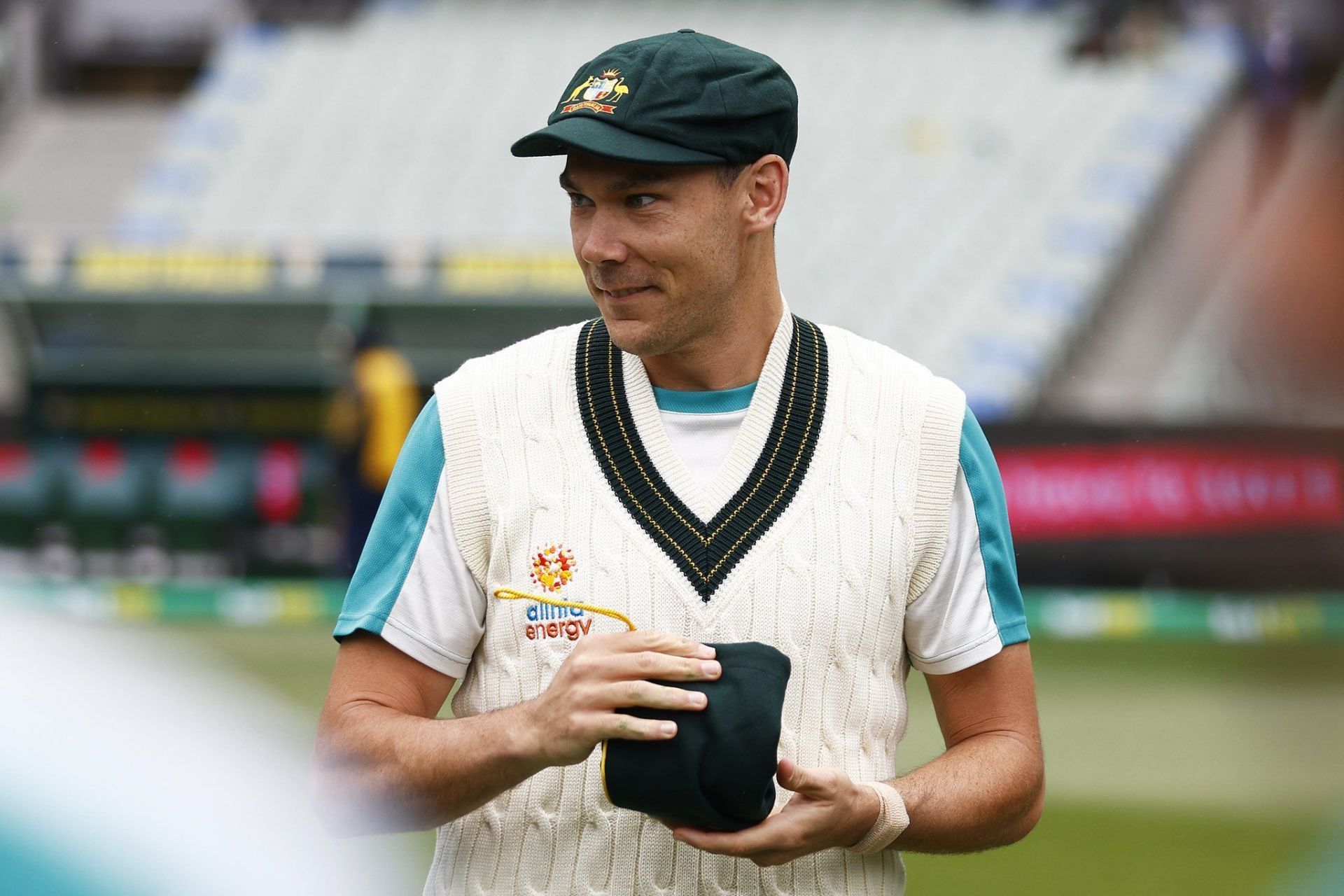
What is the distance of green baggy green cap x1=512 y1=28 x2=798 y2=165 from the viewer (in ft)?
5.51

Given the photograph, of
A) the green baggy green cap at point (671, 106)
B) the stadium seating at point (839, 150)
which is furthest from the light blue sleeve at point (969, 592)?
the stadium seating at point (839, 150)

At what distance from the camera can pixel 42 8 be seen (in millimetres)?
15500

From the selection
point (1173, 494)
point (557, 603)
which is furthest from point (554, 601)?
point (1173, 494)

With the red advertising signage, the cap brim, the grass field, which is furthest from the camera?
the red advertising signage

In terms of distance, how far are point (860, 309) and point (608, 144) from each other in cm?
1056

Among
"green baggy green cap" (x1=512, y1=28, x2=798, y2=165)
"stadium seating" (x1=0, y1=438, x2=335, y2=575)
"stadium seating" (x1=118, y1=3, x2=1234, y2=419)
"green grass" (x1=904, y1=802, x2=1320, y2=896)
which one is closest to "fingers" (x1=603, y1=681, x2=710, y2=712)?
"green baggy green cap" (x1=512, y1=28, x2=798, y2=165)

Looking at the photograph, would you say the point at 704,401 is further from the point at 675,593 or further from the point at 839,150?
the point at 839,150

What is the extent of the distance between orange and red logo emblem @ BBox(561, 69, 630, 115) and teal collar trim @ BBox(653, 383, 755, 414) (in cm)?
33

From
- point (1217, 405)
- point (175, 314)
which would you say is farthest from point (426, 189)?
point (1217, 405)

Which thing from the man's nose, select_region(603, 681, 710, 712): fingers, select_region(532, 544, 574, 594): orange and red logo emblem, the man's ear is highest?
the man's ear

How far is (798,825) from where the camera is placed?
1618 mm

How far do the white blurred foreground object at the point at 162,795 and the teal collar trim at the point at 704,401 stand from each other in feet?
6.13

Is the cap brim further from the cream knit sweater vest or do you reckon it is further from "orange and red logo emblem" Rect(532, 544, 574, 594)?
"orange and red logo emblem" Rect(532, 544, 574, 594)

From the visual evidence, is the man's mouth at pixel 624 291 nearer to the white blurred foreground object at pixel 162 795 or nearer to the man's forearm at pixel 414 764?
the man's forearm at pixel 414 764
